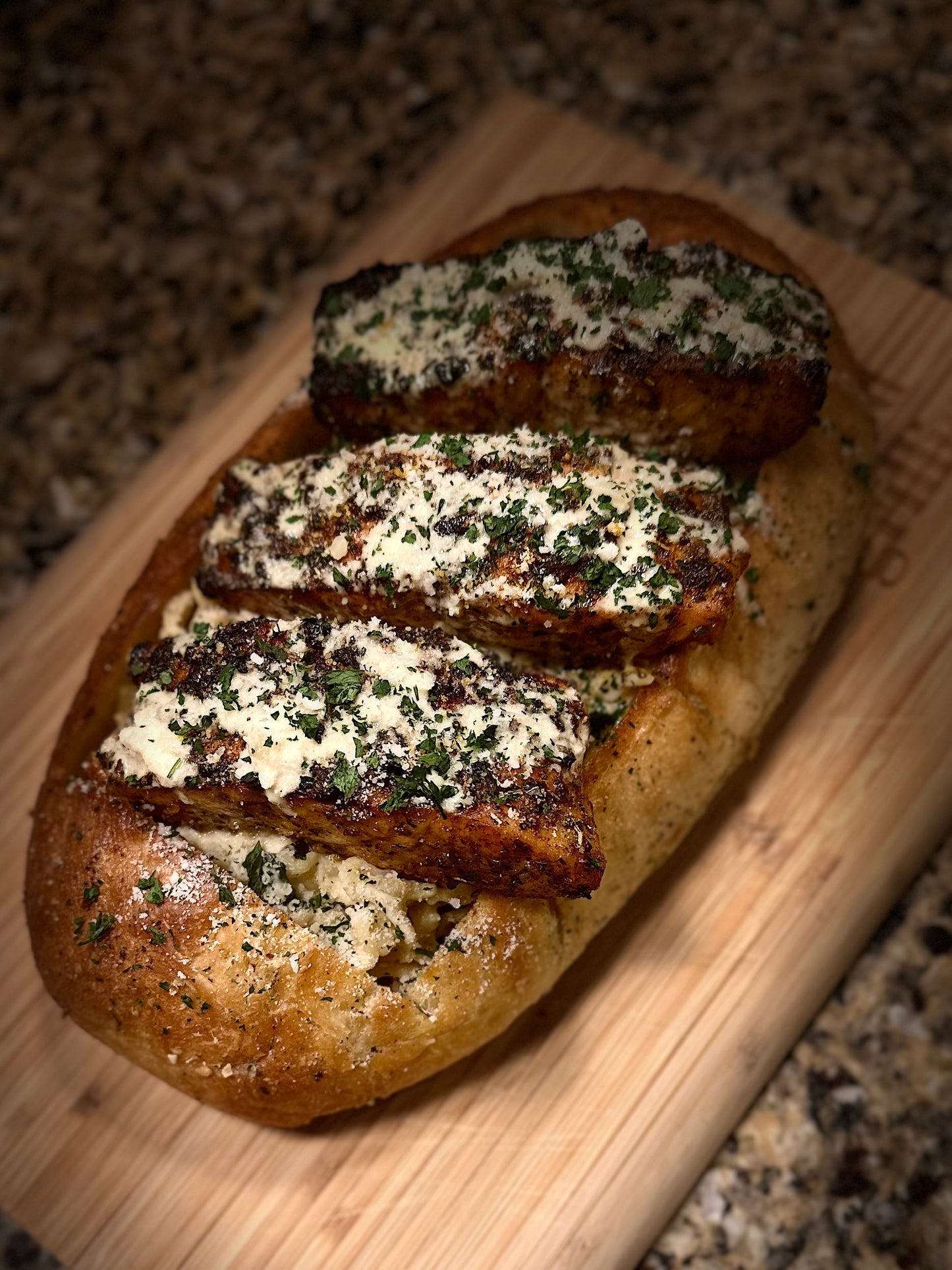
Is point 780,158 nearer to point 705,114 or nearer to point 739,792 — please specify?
point 705,114

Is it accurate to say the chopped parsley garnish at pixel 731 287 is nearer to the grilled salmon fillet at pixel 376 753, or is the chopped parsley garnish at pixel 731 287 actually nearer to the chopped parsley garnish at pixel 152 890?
the grilled salmon fillet at pixel 376 753

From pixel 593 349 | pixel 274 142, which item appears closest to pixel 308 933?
pixel 593 349

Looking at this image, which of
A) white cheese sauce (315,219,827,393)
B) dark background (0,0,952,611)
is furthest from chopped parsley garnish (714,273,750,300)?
dark background (0,0,952,611)

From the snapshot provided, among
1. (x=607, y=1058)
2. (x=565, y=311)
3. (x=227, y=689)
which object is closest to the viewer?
(x=227, y=689)

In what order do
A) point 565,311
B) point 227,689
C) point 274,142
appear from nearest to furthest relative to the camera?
1. point 227,689
2. point 565,311
3. point 274,142

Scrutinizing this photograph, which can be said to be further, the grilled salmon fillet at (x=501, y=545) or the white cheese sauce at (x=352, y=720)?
the grilled salmon fillet at (x=501, y=545)

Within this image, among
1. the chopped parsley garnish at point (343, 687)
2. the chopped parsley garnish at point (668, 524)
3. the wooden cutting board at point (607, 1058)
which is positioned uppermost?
the chopped parsley garnish at point (343, 687)

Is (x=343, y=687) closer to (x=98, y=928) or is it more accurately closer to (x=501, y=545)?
(x=501, y=545)

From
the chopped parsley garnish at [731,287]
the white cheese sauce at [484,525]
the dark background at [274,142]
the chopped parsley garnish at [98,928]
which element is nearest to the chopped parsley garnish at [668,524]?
the white cheese sauce at [484,525]
